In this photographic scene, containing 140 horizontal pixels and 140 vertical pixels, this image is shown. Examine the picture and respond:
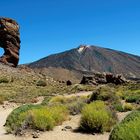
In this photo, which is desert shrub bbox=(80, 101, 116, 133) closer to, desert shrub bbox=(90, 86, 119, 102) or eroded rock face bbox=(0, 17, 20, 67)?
desert shrub bbox=(90, 86, 119, 102)

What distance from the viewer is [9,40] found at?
66.1 m

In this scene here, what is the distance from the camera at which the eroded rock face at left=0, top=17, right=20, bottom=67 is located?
216ft

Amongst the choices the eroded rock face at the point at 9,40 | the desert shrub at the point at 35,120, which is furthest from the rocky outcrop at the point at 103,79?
the desert shrub at the point at 35,120

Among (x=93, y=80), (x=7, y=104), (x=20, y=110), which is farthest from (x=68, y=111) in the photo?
(x=93, y=80)

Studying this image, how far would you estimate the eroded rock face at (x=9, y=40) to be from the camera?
216ft

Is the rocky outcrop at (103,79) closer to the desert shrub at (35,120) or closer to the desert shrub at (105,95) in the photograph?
the desert shrub at (105,95)

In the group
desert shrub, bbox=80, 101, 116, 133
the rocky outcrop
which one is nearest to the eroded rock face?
the rocky outcrop

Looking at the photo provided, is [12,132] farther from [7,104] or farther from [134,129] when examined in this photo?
[7,104]

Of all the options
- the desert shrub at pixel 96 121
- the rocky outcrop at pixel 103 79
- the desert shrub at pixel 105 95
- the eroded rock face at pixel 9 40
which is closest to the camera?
the desert shrub at pixel 96 121

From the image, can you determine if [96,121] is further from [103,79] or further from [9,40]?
[9,40]

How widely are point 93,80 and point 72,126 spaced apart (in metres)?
50.2

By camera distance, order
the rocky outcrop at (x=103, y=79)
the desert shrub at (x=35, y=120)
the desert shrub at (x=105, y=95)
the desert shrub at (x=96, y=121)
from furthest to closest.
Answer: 1. the rocky outcrop at (x=103, y=79)
2. the desert shrub at (x=105, y=95)
3. the desert shrub at (x=35, y=120)
4. the desert shrub at (x=96, y=121)

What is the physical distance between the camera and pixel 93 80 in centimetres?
6594

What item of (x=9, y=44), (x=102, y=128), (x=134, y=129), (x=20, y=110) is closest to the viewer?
(x=134, y=129)
